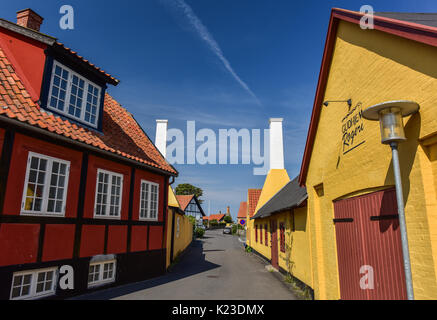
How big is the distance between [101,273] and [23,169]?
13.1 feet

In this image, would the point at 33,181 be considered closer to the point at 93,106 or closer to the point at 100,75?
the point at 93,106

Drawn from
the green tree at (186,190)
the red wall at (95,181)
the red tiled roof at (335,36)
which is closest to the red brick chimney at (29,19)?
the red wall at (95,181)

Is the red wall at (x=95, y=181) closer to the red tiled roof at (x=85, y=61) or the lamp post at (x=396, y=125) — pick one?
the red tiled roof at (x=85, y=61)

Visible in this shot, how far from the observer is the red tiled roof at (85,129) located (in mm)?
6480

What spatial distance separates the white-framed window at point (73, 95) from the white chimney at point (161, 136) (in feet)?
28.4

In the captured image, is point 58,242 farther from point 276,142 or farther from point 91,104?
point 276,142

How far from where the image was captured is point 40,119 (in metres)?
6.81

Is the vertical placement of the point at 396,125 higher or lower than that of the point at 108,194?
higher

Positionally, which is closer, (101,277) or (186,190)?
(101,277)

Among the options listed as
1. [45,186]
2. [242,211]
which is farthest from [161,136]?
[242,211]

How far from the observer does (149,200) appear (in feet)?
35.0

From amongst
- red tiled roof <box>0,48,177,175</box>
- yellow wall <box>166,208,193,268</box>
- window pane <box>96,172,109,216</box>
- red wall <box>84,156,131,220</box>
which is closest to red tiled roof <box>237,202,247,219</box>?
yellow wall <box>166,208,193,268</box>
